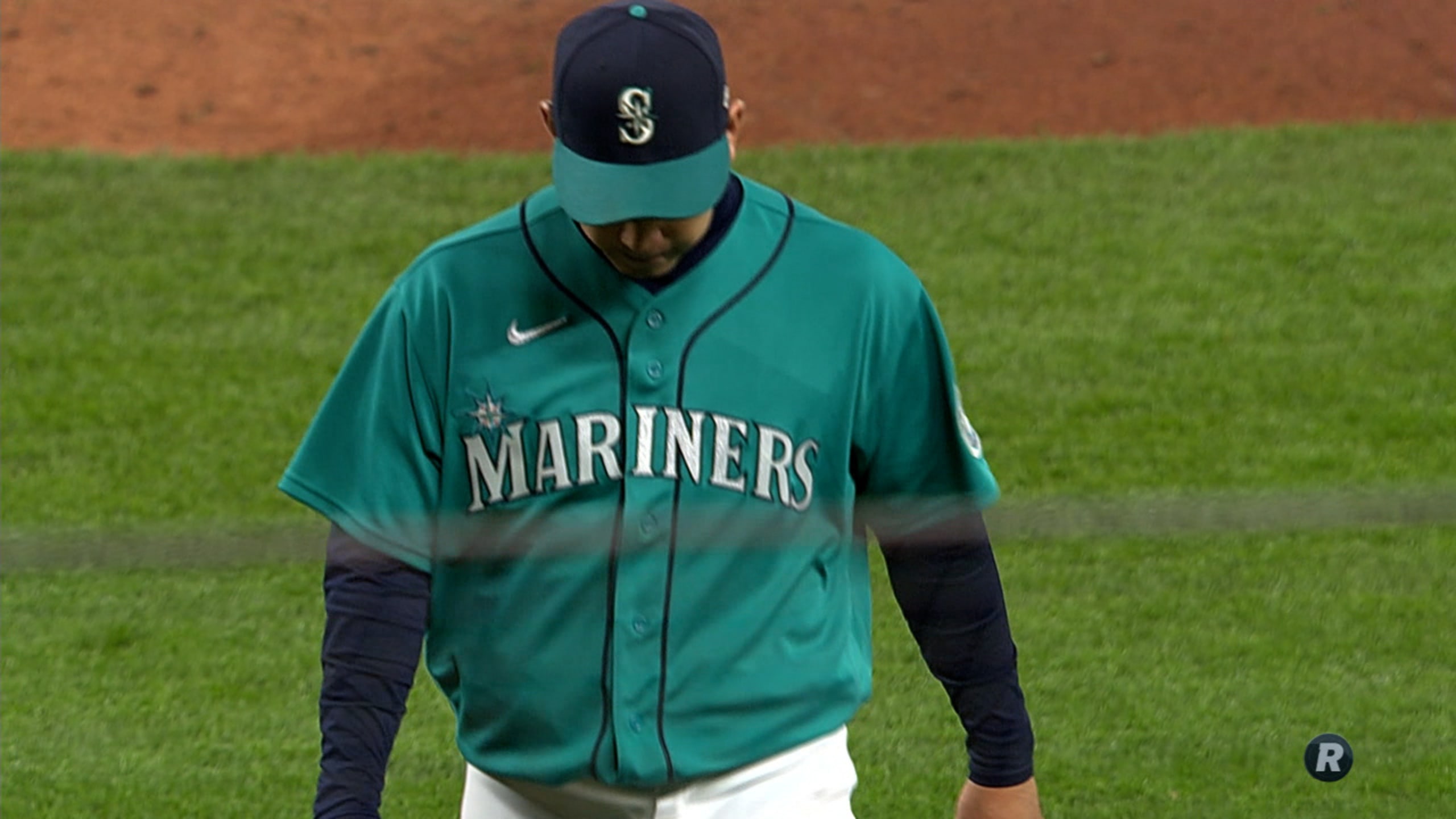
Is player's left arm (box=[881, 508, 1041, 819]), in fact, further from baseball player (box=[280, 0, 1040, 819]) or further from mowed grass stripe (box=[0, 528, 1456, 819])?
mowed grass stripe (box=[0, 528, 1456, 819])

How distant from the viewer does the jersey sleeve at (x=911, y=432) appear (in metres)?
2.50

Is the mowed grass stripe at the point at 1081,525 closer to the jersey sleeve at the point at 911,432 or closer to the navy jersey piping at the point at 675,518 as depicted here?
the jersey sleeve at the point at 911,432

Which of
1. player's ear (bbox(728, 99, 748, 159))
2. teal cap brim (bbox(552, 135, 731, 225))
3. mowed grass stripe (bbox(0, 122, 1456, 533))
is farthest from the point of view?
mowed grass stripe (bbox(0, 122, 1456, 533))

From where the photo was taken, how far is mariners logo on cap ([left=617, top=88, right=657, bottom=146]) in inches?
91.8

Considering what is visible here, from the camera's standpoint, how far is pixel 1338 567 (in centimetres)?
590

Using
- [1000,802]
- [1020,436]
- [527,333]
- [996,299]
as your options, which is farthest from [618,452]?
[996,299]

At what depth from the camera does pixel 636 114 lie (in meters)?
2.34

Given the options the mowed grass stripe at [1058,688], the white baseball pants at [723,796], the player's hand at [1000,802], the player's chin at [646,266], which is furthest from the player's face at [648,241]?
the mowed grass stripe at [1058,688]

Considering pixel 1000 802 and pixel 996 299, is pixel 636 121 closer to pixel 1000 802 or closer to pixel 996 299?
pixel 1000 802

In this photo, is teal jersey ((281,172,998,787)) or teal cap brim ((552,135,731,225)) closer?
teal cap brim ((552,135,731,225))

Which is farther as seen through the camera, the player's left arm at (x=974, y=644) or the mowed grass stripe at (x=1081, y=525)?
the player's left arm at (x=974, y=644)

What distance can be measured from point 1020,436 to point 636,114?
13.9 ft

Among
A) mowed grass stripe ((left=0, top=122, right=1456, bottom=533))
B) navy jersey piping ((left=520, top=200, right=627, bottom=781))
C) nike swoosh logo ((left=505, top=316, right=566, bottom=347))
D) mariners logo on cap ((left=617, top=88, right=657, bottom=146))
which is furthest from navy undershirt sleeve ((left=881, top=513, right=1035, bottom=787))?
mowed grass stripe ((left=0, top=122, right=1456, bottom=533))

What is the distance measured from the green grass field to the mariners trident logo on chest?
262 millimetres
